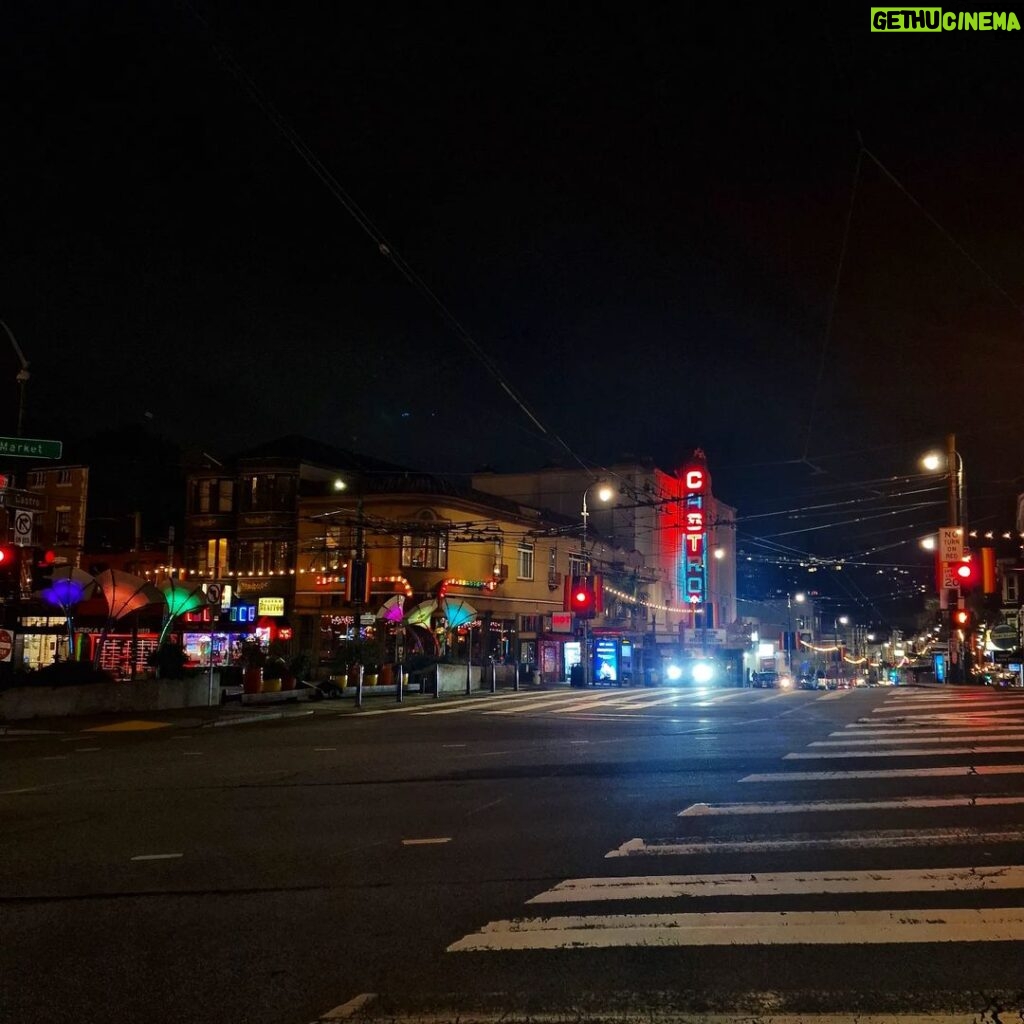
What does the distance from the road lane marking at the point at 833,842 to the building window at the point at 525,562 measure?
39.0 metres

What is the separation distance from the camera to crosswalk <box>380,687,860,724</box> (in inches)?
961

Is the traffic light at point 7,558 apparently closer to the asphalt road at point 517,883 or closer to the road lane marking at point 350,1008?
the asphalt road at point 517,883

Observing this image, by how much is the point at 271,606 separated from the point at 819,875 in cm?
4063

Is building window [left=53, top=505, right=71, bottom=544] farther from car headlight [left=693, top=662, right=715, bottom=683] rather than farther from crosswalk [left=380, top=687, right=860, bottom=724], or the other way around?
car headlight [left=693, top=662, right=715, bottom=683]

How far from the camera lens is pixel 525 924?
6316 millimetres

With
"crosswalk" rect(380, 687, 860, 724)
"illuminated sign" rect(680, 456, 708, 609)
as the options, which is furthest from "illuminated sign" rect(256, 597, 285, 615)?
"illuminated sign" rect(680, 456, 708, 609)

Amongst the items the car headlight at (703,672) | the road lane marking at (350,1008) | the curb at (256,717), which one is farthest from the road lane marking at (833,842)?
the car headlight at (703,672)

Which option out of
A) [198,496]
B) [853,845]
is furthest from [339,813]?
[198,496]

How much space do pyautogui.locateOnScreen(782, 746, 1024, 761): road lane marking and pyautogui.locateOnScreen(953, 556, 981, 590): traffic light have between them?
16819mm

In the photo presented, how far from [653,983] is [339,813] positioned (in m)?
5.85

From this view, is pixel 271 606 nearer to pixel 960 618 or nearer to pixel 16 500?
pixel 16 500

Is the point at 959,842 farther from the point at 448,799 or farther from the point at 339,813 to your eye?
the point at 339,813

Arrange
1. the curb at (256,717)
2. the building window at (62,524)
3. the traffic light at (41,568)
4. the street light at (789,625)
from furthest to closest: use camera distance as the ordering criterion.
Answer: the street light at (789,625)
the building window at (62,524)
the curb at (256,717)
the traffic light at (41,568)

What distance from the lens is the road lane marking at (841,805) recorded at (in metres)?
10.0
